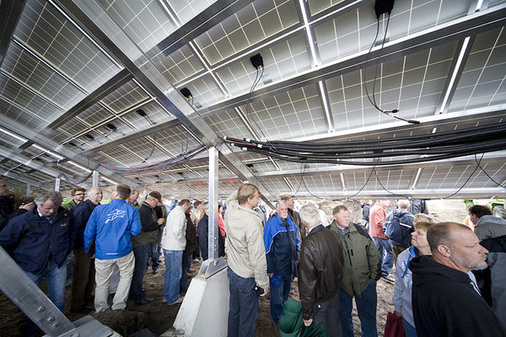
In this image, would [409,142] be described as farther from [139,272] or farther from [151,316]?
[139,272]

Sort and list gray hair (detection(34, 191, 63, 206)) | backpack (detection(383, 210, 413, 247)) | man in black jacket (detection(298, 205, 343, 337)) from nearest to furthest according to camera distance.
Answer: man in black jacket (detection(298, 205, 343, 337)), gray hair (detection(34, 191, 63, 206)), backpack (detection(383, 210, 413, 247))

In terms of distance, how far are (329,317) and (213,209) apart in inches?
85.2

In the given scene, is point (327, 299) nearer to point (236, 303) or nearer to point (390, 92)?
point (236, 303)

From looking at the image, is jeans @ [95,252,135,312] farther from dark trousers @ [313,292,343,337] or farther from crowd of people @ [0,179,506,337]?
dark trousers @ [313,292,343,337]

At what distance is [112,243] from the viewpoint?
8.17ft

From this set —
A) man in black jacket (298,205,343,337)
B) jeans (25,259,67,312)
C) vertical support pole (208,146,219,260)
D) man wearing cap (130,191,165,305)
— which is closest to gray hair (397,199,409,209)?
man in black jacket (298,205,343,337)

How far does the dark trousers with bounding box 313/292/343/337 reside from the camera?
6.77 ft

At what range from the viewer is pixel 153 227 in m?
3.32

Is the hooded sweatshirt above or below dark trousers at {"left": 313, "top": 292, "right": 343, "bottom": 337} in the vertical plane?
above

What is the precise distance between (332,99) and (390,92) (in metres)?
0.78

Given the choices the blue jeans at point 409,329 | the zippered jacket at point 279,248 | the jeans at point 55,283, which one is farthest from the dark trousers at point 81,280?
the blue jeans at point 409,329

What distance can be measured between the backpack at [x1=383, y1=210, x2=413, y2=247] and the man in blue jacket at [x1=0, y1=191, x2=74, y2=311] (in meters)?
6.33

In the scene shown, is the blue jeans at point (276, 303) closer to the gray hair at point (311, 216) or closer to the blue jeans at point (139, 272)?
the gray hair at point (311, 216)

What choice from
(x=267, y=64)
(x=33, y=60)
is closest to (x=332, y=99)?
(x=267, y=64)
